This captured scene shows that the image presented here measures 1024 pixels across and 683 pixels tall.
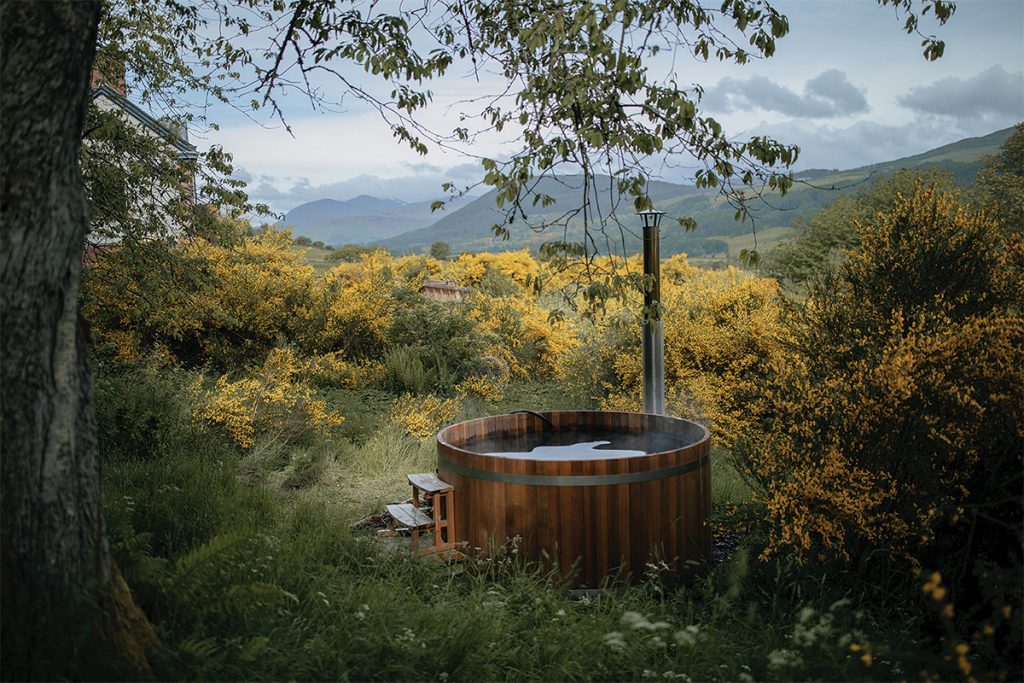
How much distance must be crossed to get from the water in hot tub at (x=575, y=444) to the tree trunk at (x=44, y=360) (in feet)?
9.43

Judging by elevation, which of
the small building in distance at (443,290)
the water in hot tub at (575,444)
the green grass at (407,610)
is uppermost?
the small building in distance at (443,290)

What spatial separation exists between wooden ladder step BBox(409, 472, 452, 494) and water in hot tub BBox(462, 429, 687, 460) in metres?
0.44

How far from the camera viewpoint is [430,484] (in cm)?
457

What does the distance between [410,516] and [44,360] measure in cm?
264

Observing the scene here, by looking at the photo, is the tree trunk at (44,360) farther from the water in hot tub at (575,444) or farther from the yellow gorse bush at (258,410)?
the yellow gorse bush at (258,410)

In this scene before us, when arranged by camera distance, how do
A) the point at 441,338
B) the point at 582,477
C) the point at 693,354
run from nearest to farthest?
the point at 582,477 < the point at 693,354 < the point at 441,338

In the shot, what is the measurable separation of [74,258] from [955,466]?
167 inches

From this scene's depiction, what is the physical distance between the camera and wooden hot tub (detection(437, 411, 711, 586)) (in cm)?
409

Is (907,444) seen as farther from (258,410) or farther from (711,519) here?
(258,410)

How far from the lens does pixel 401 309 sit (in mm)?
10695

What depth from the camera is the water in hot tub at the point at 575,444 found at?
16.8ft

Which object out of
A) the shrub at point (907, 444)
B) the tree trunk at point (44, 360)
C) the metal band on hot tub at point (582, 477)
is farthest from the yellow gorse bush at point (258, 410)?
the shrub at point (907, 444)

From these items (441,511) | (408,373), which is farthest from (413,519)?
(408,373)

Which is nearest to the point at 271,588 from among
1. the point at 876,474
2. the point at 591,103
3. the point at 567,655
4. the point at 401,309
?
the point at 567,655
